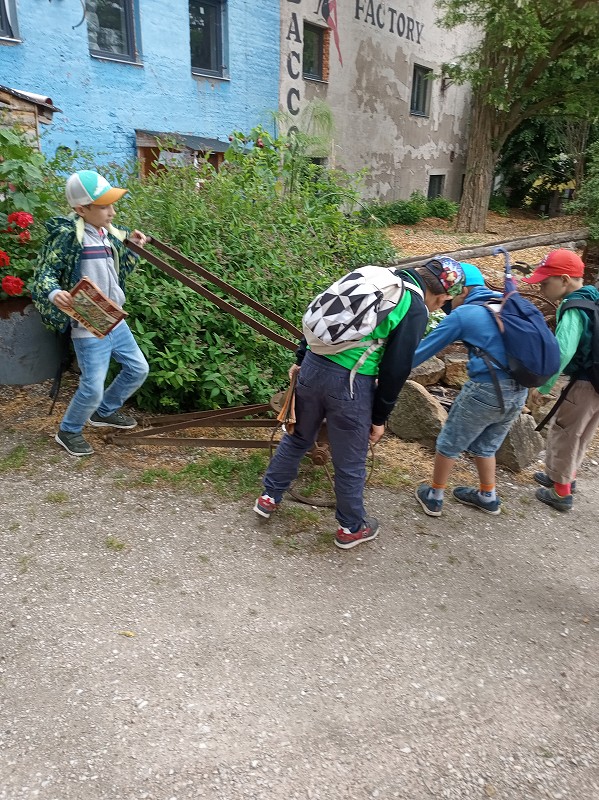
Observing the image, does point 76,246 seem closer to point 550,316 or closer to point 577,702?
point 577,702

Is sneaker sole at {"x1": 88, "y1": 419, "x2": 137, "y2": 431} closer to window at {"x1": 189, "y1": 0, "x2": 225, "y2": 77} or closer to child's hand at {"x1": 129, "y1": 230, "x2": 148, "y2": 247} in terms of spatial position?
child's hand at {"x1": 129, "y1": 230, "x2": 148, "y2": 247}

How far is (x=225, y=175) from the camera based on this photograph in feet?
17.9

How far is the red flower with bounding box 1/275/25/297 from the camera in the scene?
4.05 metres

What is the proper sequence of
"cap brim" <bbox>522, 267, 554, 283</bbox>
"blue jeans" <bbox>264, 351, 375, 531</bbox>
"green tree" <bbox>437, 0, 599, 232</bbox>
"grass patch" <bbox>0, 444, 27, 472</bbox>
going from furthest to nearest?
"green tree" <bbox>437, 0, 599, 232</bbox>
"grass patch" <bbox>0, 444, 27, 472</bbox>
"cap brim" <bbox>522, 267, 554, 283</bbox>
"blue jeans" <bbox>264, 351, 375, 531</bbox>

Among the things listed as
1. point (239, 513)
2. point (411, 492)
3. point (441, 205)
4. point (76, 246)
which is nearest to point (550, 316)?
point (411, 492)

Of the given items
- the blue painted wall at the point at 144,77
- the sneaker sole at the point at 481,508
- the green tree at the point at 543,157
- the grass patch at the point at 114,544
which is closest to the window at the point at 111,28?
the blue painted wall at the point at 144,77

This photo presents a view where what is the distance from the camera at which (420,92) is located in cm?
1848

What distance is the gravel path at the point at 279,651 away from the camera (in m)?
2.02

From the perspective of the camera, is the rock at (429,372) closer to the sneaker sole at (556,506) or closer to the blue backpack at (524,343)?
the sneaker sole at (556,506)

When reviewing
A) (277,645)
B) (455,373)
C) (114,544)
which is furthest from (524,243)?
(277,645)

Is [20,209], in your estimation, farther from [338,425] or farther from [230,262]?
[338,425]

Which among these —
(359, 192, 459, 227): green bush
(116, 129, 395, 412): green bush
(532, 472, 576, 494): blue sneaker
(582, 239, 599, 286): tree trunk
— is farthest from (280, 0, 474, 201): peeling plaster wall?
(532, 472, 576, 494): blue sneaker

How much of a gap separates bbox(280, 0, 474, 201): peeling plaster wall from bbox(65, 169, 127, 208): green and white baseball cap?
1103 centimetres

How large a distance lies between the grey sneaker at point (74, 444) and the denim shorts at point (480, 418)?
220 centimetres
